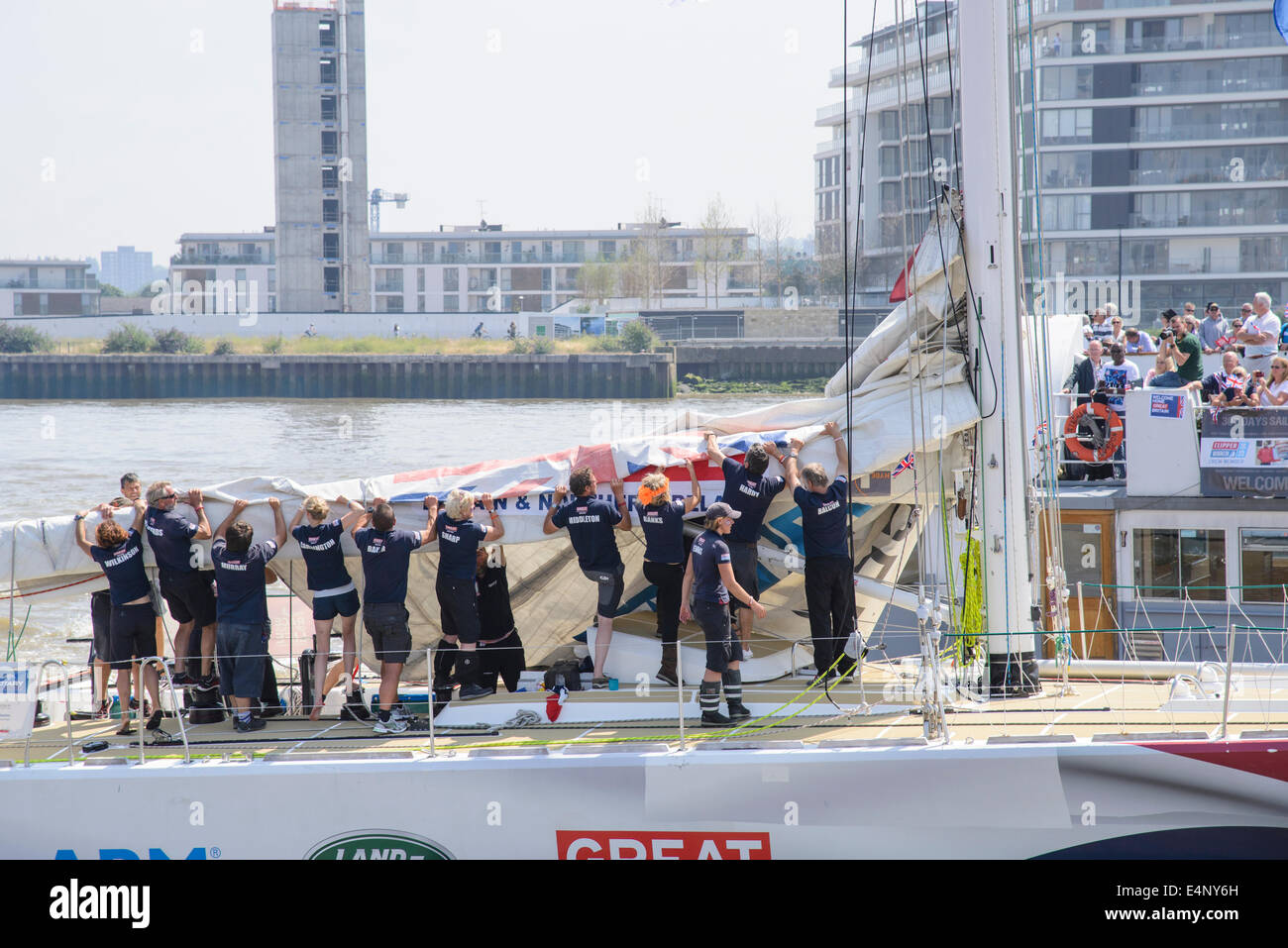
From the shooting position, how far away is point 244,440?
35.3 metres

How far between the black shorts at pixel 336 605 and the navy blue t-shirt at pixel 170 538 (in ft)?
2.50

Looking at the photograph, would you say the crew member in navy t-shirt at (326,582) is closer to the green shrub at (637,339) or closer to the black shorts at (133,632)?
the black shorts at (133,632)

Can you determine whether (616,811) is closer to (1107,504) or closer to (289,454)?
(1107,504)

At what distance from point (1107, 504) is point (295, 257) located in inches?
2671

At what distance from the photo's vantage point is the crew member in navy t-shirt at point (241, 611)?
7043mm

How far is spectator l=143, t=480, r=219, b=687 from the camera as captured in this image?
717 cm

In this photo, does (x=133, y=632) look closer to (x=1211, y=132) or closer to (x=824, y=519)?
(x=824, y=519)

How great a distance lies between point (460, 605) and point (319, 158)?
69484 mm

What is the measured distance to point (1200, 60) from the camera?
154ft

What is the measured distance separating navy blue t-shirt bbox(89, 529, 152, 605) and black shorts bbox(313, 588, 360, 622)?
103cm
